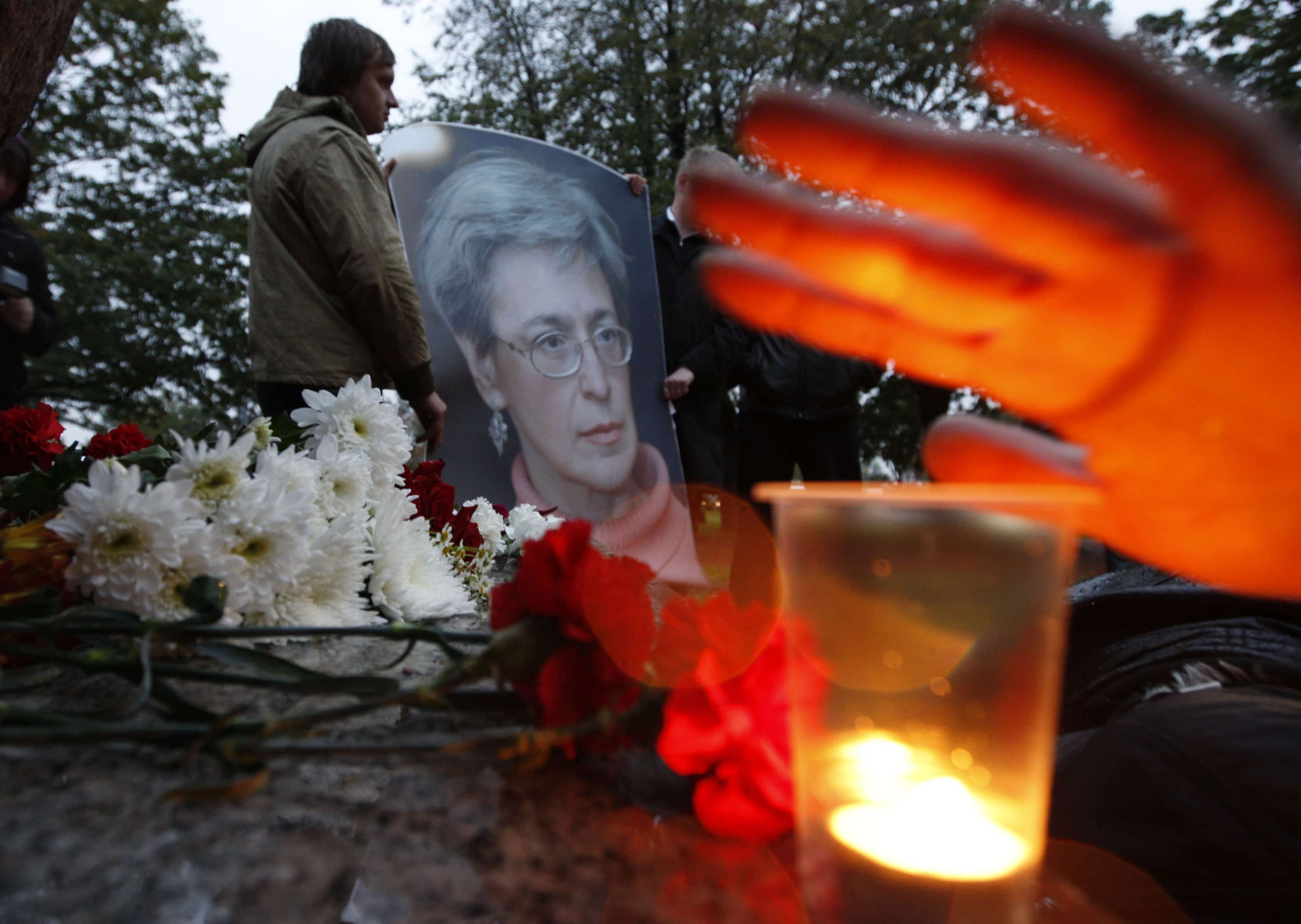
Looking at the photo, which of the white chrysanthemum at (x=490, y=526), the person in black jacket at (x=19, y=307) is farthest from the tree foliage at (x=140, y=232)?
the white chrysanthemum at (x=490, y=526)

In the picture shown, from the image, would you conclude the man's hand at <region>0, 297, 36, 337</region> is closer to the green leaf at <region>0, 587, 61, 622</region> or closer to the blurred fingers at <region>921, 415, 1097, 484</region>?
the green leaf at <region>0, 587, 61, 622</region>

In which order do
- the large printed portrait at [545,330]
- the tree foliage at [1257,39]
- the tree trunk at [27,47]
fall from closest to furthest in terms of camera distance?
the tree trunk at [27,47]
the large printed portrait at [545,330]
the tree foliage at [1257,39]

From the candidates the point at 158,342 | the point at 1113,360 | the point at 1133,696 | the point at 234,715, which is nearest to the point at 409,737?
the point at 234,715

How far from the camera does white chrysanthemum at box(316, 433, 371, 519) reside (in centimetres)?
114

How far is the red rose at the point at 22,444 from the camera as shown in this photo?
3.83 feet

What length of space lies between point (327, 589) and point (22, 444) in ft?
1.66

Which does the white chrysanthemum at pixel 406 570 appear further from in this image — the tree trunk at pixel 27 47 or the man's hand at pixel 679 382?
the man's hand at pixel 679 382

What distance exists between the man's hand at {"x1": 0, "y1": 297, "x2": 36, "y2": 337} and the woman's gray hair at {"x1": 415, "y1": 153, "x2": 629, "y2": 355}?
143 centimetres

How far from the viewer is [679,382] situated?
13.1ft

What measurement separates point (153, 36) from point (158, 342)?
4327 mm

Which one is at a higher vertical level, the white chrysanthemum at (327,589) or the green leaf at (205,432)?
the green leaf at (205,432)

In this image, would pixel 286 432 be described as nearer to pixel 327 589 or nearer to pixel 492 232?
pixel 327 589

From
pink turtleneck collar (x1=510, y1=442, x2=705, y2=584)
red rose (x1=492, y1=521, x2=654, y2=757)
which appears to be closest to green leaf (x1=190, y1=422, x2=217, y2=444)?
red rose (x1=492, y1=521, x2=654, y2=757)

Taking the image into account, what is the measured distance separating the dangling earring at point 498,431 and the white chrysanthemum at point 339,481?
8.29ft
